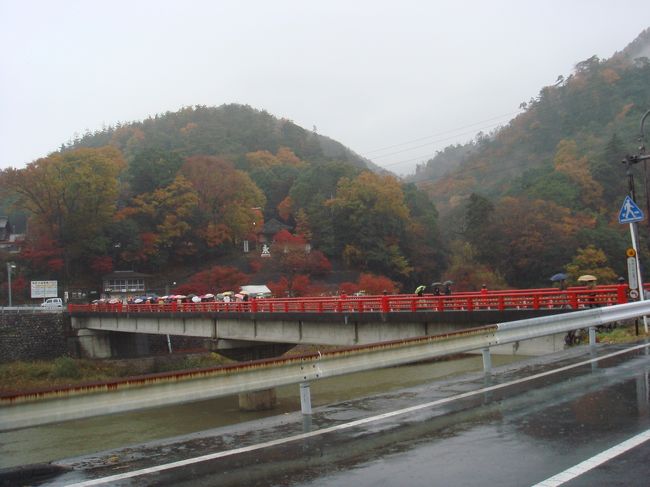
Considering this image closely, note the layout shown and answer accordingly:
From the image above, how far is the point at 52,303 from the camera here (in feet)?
217

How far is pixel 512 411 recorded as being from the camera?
305 inches

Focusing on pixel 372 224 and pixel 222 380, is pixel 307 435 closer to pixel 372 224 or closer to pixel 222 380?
pixel 222 380

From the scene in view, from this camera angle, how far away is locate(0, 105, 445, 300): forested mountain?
237ft

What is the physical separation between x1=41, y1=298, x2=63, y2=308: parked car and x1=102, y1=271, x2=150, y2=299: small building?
7916 mm

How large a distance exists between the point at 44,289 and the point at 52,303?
3.25 metres

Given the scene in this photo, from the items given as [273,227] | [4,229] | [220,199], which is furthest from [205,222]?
[4,229]

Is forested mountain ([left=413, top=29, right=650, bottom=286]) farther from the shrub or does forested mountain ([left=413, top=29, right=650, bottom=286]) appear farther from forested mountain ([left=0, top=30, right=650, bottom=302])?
the shrub

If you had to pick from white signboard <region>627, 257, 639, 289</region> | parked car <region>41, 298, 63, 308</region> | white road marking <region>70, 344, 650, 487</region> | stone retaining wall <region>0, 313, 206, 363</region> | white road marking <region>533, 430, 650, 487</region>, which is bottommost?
stone retaining wall <region>0, 313, 206, 363</region>

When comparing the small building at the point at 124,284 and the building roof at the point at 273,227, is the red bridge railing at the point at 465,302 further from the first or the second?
the building roof at the point at 273,227

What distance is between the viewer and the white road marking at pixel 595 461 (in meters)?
4.88

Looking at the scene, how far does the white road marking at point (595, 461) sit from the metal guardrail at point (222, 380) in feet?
12.9

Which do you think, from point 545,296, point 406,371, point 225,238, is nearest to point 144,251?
point 225,238

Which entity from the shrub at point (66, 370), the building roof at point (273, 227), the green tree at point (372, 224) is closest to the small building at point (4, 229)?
the building roof at point (273, 227)

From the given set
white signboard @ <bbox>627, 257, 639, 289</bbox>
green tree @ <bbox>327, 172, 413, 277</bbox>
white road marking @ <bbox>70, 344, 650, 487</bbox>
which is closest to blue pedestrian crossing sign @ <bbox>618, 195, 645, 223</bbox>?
white signboard @ <bbox>627, 257, 639, 289</bbox>
